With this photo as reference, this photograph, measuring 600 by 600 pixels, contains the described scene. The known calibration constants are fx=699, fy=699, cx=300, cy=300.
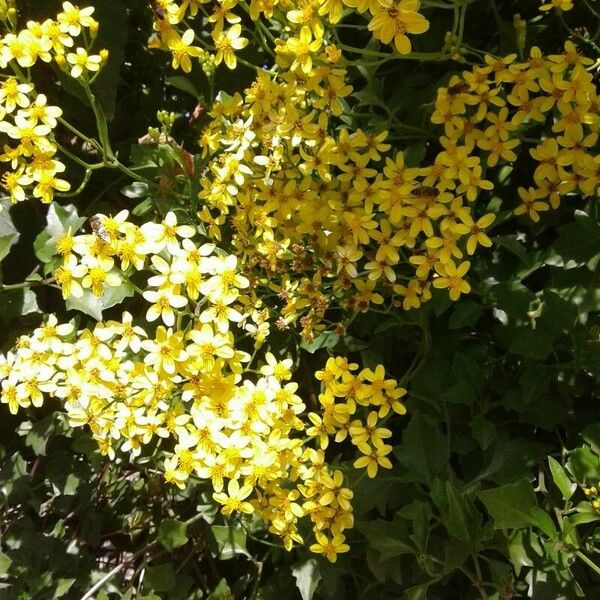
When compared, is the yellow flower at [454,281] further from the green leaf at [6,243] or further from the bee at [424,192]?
the green leaf at [6,243]

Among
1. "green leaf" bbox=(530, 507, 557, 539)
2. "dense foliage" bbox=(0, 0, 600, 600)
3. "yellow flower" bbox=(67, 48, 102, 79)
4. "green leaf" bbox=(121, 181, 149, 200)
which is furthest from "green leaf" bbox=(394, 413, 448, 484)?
"yellow flower" bbox=(67, 48, 102, 79)

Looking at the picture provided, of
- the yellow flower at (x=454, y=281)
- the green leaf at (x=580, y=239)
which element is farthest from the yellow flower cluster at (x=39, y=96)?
the green leaf at (x=580, y=239)

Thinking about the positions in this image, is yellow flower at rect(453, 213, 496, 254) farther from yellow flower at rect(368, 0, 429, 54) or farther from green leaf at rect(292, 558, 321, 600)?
green leaf at rect(292, 558, 321, 600)

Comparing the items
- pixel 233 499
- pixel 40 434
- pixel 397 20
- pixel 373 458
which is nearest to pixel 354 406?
pixel 373 458

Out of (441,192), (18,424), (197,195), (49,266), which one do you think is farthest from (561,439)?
(18,424)

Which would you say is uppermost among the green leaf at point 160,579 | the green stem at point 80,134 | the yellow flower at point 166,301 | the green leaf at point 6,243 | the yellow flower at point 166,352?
the green stem at point 80,134

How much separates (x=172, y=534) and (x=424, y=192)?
58 centimetres

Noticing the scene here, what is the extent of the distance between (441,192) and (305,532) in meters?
0.45

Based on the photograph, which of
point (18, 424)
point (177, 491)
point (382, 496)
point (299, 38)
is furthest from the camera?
point (18, 424)

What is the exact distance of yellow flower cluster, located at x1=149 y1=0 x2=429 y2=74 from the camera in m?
0.63

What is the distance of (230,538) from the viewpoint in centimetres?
93

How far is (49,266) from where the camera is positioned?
926 millimetres

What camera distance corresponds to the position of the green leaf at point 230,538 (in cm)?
93

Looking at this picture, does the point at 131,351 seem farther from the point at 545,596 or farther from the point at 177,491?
the point at 545,596
